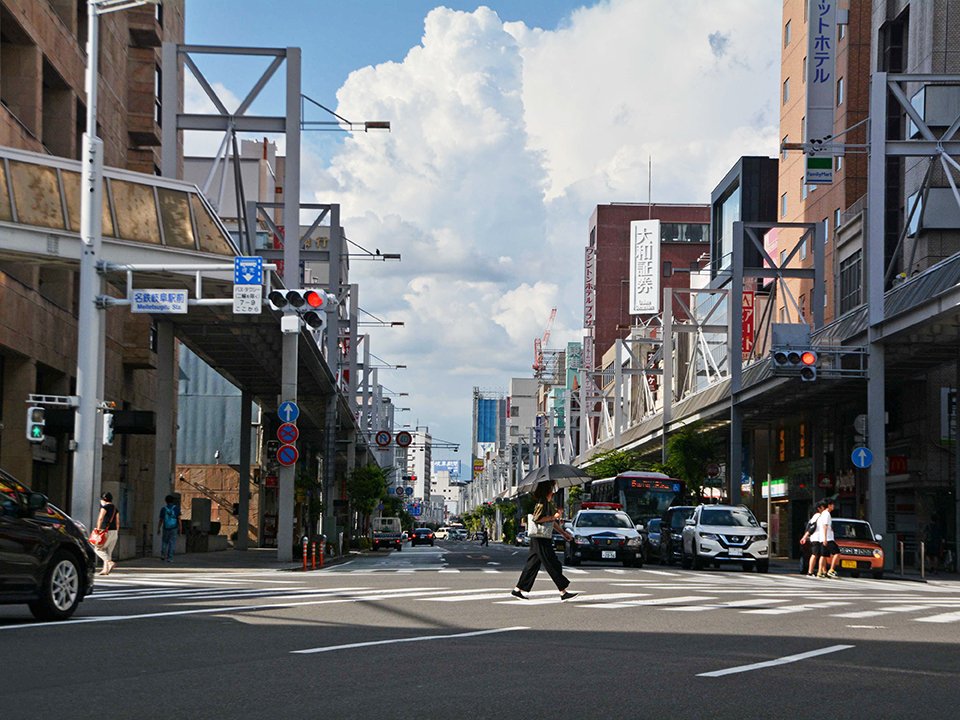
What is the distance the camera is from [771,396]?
189 ft

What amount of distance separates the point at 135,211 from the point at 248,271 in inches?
205

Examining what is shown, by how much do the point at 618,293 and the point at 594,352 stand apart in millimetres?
8851

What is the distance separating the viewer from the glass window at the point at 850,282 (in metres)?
63.6

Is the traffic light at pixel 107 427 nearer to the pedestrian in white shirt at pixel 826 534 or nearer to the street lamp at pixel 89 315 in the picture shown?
the street lamp at pixel 89 315

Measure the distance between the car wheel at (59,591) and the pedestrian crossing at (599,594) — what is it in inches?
133

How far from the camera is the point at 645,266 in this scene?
136 metres

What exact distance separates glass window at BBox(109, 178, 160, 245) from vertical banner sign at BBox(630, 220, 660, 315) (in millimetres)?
101201

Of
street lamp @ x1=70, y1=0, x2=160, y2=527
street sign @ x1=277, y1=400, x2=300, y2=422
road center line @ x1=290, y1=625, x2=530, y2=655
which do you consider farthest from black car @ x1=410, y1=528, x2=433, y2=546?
road center line @ x1=290, y1=625, x2=530, y2=655

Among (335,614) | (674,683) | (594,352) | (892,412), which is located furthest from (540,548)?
(594,352)

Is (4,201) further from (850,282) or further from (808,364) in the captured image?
(850,282)

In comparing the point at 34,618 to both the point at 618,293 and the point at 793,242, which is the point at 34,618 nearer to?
the point at 793,242

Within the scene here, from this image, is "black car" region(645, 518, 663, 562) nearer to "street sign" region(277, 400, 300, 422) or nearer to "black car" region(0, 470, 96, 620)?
"street sign" region(277, 400, 300, 422)

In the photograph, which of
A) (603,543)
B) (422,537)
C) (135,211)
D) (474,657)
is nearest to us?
(474,657)

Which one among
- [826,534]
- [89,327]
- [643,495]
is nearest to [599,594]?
[89,327]
